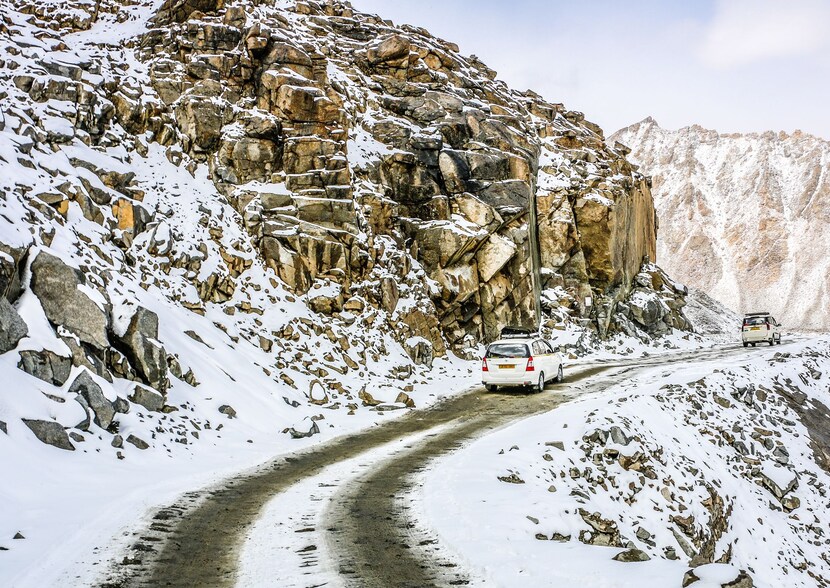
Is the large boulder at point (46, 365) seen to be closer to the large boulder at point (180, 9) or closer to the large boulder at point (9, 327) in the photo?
the large boulder at point (9, 327)

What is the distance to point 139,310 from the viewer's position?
44.7ft

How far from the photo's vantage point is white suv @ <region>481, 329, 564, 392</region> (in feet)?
62.8

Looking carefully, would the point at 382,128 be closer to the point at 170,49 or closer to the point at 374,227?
the point at 374,227

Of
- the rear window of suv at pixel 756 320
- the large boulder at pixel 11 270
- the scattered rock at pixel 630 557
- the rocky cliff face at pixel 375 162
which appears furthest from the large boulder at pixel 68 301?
the rear window of suv at pixel 756 320

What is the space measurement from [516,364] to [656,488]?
763 centimetres

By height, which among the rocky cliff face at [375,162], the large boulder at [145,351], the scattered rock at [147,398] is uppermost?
the rocky cliff face at [375,162]

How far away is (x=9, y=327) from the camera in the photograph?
1067 centimetres

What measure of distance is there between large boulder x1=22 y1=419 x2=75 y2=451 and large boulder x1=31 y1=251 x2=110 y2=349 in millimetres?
2598

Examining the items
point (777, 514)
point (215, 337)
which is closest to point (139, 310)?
point (215, 337)

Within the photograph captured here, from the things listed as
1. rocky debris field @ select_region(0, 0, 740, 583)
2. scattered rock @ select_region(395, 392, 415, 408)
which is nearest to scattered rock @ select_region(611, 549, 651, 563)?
rocky debris field @ select_region(0, 0, 740, 583)

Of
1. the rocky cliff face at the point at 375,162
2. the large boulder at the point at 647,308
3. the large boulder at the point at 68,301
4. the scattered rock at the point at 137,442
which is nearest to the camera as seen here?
the scattered rock at the point at 137,442

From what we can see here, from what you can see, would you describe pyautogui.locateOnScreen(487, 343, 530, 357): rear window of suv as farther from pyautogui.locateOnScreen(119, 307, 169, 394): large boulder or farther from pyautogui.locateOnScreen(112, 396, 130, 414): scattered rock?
pyautogui.locateOnScreen(112, 396, 130, 414): scattered rock

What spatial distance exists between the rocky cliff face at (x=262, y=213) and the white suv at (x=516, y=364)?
3.32m

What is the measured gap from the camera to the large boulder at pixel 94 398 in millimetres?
10883
